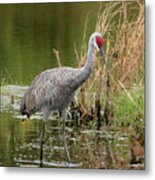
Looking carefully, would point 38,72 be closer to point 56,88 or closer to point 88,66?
point 56,88

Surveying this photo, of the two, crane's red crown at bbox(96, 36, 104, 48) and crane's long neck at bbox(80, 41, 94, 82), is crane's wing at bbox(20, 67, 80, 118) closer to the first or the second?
crane's long neck at bbox(80, 41, 94, 82)

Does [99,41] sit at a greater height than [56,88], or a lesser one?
greater

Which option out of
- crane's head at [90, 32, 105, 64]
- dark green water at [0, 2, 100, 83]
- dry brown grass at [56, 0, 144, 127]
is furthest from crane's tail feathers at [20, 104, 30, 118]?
crane's head at [90, 32, 105, 64]

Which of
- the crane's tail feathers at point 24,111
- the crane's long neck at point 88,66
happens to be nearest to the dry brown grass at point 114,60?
the crane's long neck at point 88,66

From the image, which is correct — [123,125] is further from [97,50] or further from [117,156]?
[97,50]

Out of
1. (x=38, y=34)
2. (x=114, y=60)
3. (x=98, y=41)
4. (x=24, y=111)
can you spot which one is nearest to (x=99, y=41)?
(x=98, y=41)

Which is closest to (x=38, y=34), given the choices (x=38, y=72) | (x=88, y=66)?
(x=38, y=72)

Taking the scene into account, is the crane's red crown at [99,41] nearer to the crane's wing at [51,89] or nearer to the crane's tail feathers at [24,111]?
the crane's wing at [51,89]

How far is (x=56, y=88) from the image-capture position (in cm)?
292

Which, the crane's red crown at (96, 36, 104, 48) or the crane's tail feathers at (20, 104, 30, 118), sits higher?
the crane's red crown at (96, 36, 104, 48)

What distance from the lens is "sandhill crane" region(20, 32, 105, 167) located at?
2.88 m

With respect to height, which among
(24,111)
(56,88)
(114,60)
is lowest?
(24,111)

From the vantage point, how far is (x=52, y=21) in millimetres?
2914

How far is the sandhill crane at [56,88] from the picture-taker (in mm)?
2877
